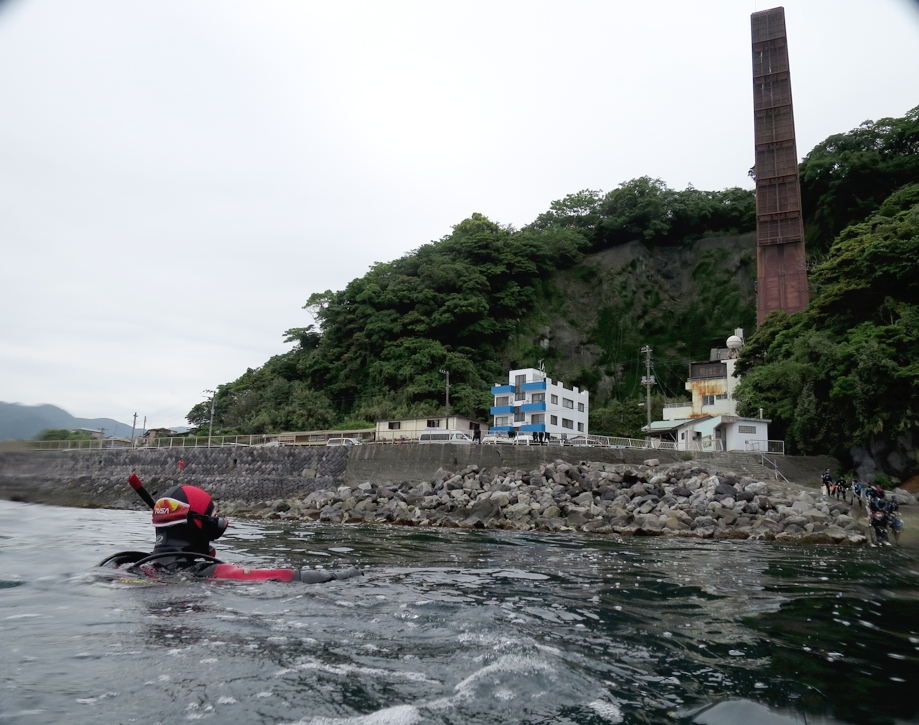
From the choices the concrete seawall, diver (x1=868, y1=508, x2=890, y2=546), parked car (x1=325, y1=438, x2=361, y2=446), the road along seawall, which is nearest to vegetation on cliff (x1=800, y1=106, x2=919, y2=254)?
the concrete seawall

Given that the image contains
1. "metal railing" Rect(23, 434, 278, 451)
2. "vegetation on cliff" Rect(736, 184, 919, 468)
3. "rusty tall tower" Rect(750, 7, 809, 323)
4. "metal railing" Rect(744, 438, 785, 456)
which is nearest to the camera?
"vegetation on cliff" Rect(736, 184, 919, 468)

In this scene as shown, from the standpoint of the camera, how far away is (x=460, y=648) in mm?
4895

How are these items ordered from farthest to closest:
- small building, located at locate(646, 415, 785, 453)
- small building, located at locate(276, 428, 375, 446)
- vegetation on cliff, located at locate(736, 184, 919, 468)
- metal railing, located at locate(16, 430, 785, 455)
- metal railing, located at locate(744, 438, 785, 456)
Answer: small building, located at locate(276, 428, 375, 446), metal railing, located at locate(16, 430, 785, 455), small building, located at locate(646, 415, 785, 453), metal railing, located at locate(744, 438, 785, 456), vegetation on cliff, located at locate(736, 184, 919, 468)

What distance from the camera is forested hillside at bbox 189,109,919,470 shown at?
47344 millimetres

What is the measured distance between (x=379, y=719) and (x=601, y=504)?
766 inches

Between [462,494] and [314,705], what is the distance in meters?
21.2

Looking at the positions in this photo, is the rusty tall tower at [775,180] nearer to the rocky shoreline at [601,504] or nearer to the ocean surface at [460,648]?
the rocky shoreline at [601,504]

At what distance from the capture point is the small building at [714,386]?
135 ft

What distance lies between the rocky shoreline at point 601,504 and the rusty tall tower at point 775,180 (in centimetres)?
2367

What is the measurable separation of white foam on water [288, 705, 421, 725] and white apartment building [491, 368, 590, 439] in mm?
37992

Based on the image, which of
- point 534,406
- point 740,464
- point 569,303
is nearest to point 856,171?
point 569,303

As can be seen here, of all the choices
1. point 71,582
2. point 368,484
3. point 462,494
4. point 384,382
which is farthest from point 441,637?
point 384,382

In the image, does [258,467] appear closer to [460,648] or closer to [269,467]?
[269,467]

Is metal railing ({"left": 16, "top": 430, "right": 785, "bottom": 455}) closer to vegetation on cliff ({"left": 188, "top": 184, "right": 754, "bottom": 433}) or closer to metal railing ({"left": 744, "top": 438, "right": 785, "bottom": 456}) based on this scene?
metal railing ({"left": 744, "top": 438, "right": 785, "bottom": 456})
